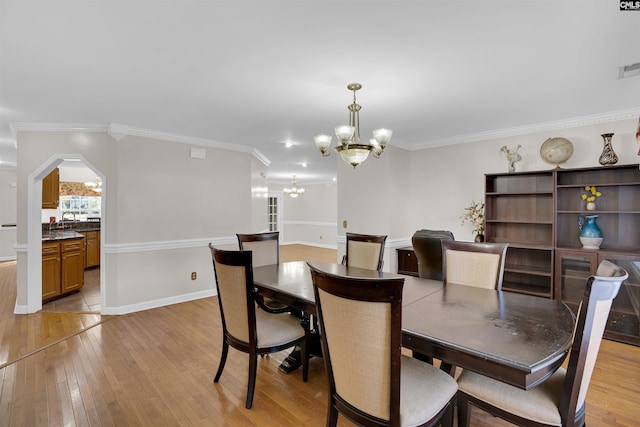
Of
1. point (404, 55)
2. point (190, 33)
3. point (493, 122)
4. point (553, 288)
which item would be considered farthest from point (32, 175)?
point (553, 288)

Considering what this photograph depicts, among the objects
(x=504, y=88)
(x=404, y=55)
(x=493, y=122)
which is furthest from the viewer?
(x=493, y=122)

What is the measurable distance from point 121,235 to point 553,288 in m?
5.22

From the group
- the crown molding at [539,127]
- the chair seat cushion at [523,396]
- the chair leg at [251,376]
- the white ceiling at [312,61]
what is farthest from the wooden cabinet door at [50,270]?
the crown molding at [539,127]

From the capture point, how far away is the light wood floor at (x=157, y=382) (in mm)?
1988

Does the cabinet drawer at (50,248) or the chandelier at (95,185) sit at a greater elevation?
the chandelier at (95,185)

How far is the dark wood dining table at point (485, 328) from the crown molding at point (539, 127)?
2.77m

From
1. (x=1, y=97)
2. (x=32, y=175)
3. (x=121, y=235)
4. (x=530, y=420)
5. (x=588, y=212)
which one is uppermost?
(x=1, y=97)

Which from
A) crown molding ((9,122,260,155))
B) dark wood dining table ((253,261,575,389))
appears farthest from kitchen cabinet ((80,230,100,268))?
dark wood dining table ((253,261,575,389))

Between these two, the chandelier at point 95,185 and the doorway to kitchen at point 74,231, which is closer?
the doorway to kitchen at point 74,231

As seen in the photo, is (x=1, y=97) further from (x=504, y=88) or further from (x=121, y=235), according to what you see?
(x=504, y=88)

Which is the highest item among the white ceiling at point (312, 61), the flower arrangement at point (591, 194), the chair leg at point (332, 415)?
the white ceiling at point (312, 61)

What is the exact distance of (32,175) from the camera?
3826 mm

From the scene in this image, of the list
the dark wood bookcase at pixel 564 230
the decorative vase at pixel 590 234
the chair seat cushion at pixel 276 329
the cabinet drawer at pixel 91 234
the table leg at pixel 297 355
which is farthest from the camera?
A: the cabinet drawer at pixel 91 234

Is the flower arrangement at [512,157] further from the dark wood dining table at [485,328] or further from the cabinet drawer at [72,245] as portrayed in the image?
the cabinet drawer at [72,245]
